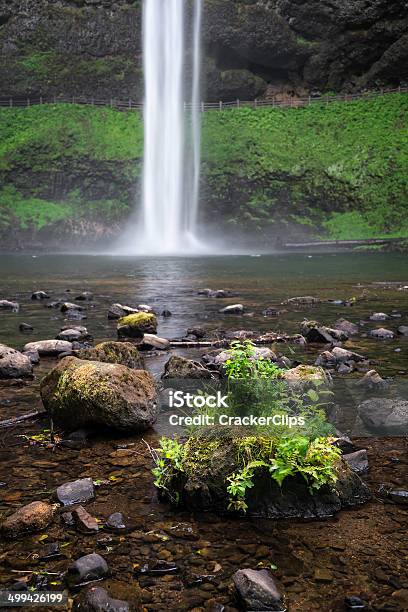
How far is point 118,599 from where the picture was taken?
2.81m

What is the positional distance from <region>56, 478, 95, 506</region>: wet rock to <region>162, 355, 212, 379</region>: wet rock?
2.76 metres

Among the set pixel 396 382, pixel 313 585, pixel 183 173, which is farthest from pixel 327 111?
pixel 313 585

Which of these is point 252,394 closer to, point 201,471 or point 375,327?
point 201,471

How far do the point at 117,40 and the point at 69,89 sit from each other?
919 cm

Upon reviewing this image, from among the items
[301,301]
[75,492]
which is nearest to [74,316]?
[301,301]

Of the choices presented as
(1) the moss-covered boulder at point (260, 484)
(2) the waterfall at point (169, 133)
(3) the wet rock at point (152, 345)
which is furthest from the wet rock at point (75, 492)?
(2) the waterfall at point (169, 133)

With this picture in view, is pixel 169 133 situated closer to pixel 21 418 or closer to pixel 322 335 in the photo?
pixel 322 335

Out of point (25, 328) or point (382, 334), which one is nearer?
point (382, 334)

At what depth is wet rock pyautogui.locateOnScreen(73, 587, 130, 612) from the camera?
2699 millimetres

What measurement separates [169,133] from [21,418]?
59.4 meters

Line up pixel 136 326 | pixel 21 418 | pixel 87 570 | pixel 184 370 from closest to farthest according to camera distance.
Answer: pixel 87 570
pixel 21 418
pixel 184 370
pixel 136 326

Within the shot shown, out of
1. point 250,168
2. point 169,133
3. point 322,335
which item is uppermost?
point 169,133

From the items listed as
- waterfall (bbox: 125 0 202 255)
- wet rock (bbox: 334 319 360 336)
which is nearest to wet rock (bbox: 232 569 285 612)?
wet rock (bbox: 334 319 360 336)

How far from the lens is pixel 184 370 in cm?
678
